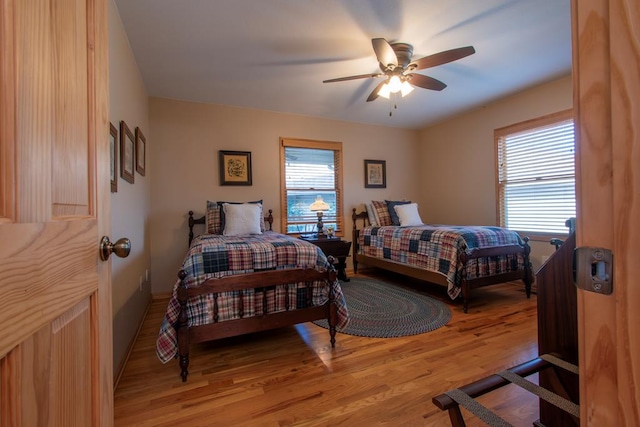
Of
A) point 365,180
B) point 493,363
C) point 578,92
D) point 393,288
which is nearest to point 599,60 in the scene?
point 578,92

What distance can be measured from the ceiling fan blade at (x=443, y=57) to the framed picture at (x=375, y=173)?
229cm

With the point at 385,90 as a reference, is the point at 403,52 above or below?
above

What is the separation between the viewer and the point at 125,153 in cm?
212

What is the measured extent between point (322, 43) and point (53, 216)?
8.03ft

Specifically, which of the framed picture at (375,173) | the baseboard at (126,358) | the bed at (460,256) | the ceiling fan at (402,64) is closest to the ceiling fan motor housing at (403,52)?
the ceiling fan at (402,64)

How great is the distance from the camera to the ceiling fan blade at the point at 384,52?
6.77 feet

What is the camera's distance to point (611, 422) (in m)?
0.37

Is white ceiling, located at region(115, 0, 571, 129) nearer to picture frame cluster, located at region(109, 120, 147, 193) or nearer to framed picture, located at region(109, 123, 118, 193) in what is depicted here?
picture frame cluster, located at region(109, 120, 147, 193)

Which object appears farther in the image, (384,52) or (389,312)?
(389,312)

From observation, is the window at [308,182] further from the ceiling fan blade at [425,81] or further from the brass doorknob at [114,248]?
the brass doorknob at [114,248]

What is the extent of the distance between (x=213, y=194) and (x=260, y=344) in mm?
2215

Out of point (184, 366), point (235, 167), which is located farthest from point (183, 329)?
point (235, 167)

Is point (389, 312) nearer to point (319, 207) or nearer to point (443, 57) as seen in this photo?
point (319, 207)

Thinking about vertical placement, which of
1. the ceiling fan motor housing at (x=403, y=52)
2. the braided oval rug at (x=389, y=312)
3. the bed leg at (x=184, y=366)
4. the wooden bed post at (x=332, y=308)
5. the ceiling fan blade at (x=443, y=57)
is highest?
the ceiling fan motor housing at (x=403, y=52)
